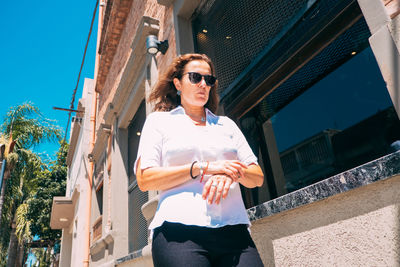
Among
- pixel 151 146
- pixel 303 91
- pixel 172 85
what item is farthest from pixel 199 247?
pixel 303 91

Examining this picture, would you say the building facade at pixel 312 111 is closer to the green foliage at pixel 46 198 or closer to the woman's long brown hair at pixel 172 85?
the woman's long brown hair at pixel 172 85

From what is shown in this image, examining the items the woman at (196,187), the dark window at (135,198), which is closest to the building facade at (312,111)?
the woman at (196,187)

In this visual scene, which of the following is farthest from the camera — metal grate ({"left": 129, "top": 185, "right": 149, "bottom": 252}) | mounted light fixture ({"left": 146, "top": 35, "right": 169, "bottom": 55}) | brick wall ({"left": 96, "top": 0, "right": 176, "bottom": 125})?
metal grate ({"left": 129, "top": 185, "right": 149, "bottom": 252})

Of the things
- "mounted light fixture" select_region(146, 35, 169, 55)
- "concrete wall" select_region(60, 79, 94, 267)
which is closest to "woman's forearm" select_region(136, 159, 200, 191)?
"mounted light fixture" select_region(146, 35, 169, 55)

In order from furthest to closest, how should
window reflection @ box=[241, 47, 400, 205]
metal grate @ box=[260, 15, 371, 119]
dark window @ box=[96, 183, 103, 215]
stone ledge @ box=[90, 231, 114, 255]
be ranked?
1. dark window @ box=[96, 183, 103, 215]
2. stone ledge @ box=[90, 231, 114, 255]
3. metal grate @ box=[260, 15, 371, 119]
4. window reflection @ box=[241, 47, 400, 205]

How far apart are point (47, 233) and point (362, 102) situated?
20165 millimetres

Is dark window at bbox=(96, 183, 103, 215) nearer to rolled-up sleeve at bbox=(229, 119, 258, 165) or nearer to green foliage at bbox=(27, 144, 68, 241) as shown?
rolled-up sleeve at bbox=(229, 119, 258, 165)

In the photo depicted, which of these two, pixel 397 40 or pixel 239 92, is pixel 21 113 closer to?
pixel 239 92

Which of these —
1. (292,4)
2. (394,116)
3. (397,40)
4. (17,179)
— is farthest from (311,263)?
(17,179)

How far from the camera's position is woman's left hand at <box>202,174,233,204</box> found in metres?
1.36

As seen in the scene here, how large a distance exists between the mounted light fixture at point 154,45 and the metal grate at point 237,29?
1.90 ft

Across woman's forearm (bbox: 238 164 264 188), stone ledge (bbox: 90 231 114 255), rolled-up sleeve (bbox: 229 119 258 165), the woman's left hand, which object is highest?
stone ledge (bbox: 90 231 114 255)

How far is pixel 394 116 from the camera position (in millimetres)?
1844

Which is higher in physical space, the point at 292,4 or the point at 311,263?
the point at 292,4
